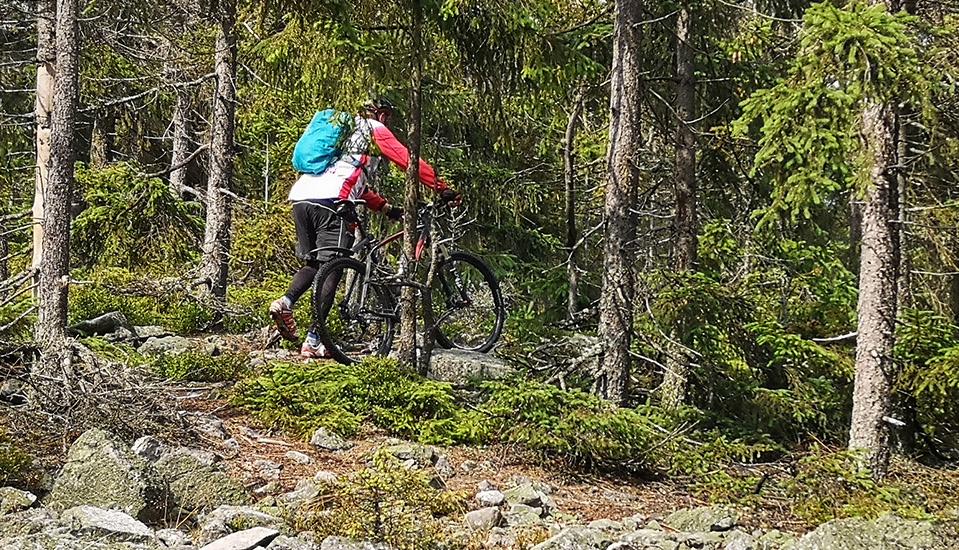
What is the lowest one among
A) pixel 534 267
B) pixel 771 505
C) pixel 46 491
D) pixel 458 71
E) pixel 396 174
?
Answer: pixel 771 505

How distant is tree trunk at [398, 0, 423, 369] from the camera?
7355mm

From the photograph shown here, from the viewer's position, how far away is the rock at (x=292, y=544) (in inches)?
171

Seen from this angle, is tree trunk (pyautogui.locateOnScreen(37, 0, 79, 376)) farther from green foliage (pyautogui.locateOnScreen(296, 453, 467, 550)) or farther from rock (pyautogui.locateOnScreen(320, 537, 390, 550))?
rock (pyautogui.locateOnScreen(320, 537, 390, 550))

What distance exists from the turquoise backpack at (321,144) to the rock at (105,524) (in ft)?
13.4

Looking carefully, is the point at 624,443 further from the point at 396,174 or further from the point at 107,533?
the point at 396,174

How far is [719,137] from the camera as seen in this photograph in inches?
384

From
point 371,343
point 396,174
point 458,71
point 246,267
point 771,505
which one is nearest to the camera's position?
point 771,505

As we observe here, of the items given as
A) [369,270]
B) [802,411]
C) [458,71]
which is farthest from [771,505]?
[458,71]

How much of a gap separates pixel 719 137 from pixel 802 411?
3.01 m

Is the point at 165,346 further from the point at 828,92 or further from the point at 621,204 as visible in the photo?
the point at 828,92

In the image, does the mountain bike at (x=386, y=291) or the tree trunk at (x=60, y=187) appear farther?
the mountain bike at (x=386, y=291)

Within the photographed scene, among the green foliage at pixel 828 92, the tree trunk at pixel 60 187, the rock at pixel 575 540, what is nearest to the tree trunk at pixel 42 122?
the tree trunk at pixel 60 187

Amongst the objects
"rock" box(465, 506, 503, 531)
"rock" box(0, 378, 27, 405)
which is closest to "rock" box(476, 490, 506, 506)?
"rock" box(465, 506, 503, 531)

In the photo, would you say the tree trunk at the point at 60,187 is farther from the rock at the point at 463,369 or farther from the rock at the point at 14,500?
the rock at the point at 463,369
